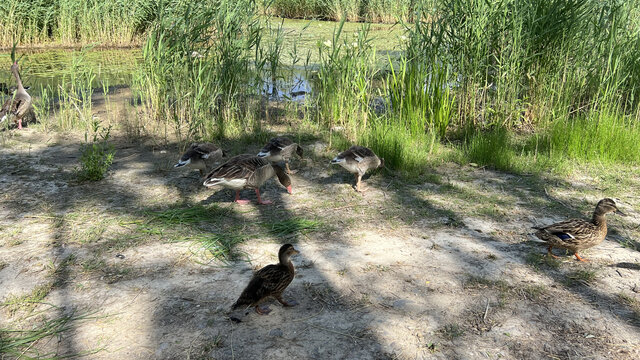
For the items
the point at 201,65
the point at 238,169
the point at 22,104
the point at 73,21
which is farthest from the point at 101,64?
the point at 238,169

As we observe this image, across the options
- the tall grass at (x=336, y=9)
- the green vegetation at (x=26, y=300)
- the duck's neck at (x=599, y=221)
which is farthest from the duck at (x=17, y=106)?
the tall grass at (x=336, y=9)

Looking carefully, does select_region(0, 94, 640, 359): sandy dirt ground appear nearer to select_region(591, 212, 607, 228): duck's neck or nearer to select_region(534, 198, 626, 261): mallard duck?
select_region(534, 198, 626, 261): mallard duck

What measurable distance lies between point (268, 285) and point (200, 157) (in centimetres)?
353

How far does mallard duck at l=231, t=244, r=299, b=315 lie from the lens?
3949 millimetres

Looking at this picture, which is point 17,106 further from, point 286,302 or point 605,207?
point 605,207

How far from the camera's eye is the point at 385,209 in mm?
6340

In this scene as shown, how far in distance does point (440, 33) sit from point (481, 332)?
20.0 feet

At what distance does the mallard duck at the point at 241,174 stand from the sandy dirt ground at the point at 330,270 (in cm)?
34

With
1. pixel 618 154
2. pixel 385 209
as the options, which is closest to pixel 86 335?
pixel 385 209

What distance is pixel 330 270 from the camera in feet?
15.7

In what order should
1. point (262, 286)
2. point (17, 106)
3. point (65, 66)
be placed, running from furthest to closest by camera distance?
point (65, 66)
point (17, 106)
point (262, 286)

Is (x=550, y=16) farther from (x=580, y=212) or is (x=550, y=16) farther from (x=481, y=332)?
(x=481, y=332)

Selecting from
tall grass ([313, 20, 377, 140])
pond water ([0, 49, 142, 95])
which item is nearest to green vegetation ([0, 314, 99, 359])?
tall grass ([313, 20, 377, 140])

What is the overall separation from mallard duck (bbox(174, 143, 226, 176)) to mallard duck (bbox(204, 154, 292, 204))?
2.59 feet
